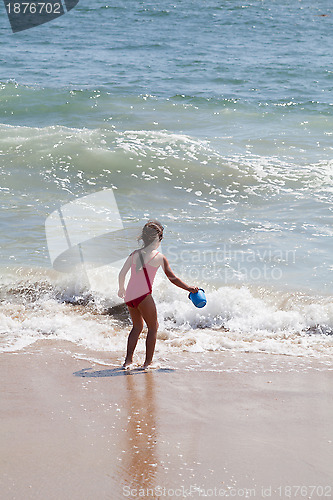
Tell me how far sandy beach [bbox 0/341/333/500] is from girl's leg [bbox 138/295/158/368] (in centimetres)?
15

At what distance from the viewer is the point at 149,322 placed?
4789mm

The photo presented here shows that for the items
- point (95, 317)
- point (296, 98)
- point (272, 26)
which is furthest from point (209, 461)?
point (272, 26)

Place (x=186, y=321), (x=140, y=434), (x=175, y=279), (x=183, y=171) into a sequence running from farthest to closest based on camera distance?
(x=183, y=171) < (x=186, y=321) < (x=175, y=279) < (x=140, y=434)

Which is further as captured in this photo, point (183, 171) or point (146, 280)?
point (183, 171)

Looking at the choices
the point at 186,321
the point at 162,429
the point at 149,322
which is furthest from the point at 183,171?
the point at 162,429

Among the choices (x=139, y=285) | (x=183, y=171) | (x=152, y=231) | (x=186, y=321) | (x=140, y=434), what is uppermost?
(x=152, y=231)

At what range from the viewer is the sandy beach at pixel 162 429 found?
10.1 ft

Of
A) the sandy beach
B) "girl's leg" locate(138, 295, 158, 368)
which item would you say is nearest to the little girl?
"girl's leg" locate(138, 295, 158, 368)

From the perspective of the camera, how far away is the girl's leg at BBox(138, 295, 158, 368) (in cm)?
473

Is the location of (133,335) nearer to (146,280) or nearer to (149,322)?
(149,322)

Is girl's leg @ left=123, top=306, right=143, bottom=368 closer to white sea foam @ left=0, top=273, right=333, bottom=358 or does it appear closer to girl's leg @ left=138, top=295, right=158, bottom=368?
girl's leg @ left=138, top=295, right=158, bottom=368

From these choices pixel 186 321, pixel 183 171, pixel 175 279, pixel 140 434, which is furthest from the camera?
pixel 183 171

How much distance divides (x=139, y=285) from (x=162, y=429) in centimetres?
139

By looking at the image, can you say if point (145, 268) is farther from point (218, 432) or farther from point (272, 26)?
point (272, 26)
